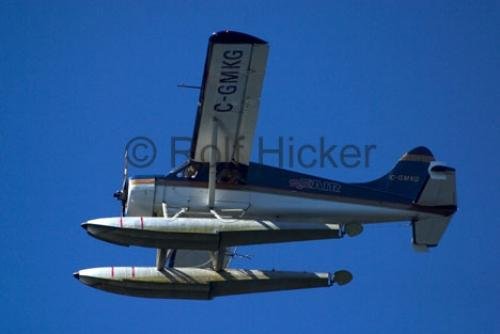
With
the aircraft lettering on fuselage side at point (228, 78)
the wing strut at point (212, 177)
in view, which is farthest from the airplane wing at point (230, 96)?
the wing strut at point (212, 177)

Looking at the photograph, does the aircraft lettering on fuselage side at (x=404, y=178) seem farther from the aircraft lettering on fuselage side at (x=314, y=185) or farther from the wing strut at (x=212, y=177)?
the wing strut at (x=212, y=177)

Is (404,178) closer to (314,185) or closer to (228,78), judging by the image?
(314,185)

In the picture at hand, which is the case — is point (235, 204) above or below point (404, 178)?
below

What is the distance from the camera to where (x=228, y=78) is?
49.1 ft

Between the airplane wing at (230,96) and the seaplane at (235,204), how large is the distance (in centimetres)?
2

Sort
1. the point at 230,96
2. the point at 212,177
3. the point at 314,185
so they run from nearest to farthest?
the point at 230,96, the point at 212,177, the point at 314,185

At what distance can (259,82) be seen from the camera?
15039 millimetres

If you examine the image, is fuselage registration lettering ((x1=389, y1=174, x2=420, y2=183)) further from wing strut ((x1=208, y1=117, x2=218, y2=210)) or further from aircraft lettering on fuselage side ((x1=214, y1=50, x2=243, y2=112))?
aircraft lettering on fuselage side ((x1=214, y1=50, x2=243, y2=112))

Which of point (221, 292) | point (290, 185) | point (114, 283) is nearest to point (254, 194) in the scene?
point (290, 185)

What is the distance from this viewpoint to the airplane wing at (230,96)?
47.4 ft

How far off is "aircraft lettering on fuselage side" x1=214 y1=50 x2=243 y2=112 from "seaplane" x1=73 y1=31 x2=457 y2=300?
→ 2 cm

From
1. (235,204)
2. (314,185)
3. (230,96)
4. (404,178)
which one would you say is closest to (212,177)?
(235,204)

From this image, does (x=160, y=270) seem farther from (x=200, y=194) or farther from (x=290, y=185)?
(x=290, y=185)

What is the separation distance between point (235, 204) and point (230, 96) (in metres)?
2.26
